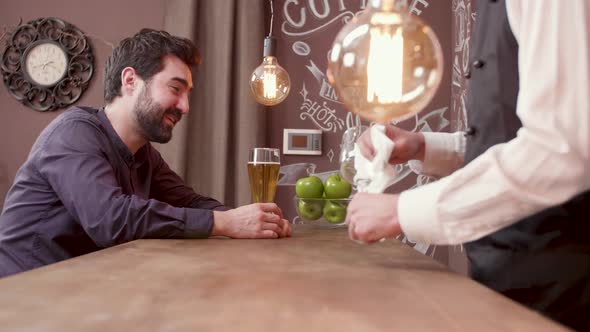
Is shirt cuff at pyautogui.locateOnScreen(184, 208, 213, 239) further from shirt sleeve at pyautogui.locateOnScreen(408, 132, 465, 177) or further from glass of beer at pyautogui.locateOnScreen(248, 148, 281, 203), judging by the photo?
shirt sleeve at pyautogui.locateOnScreen(408, 132, 465, 177)

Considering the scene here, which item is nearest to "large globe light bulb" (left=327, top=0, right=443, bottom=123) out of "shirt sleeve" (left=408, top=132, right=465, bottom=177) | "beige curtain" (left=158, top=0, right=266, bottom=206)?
"shirt sleeve" (left=408, top=132, right=465, bottom=177)

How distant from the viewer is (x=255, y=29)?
290 centimetres

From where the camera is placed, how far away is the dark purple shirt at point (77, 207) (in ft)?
4.62

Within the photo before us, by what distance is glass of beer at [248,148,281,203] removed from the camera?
1.73 metres

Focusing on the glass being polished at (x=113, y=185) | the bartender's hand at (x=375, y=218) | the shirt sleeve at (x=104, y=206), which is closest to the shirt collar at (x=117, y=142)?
the glass being polished at (x=113, y=185)

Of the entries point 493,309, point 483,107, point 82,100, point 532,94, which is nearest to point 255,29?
point 82,100

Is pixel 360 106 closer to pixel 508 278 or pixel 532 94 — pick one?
pixel 532 94

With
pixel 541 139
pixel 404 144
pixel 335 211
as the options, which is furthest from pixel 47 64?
pixel 541 139

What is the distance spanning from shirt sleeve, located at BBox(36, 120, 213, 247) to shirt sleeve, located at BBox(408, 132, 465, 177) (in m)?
0.60

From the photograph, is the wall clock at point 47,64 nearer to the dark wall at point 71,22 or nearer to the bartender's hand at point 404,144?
the dark wall at point 71,22

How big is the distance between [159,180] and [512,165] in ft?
5.40

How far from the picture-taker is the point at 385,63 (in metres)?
0.81

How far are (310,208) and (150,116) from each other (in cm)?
71

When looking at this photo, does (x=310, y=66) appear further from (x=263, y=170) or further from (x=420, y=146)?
(x=420, y=146)
